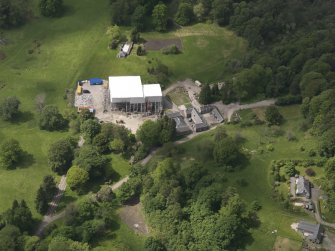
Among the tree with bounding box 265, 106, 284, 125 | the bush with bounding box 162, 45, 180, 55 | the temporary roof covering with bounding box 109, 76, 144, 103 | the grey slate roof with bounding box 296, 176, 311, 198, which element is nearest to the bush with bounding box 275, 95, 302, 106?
the tree with bounding box 265, 106, 284, 125

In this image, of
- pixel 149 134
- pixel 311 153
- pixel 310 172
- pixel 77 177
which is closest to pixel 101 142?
pixel 149 134

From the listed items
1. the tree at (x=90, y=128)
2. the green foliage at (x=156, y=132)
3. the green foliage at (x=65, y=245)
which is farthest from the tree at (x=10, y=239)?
the green foliage at (x=156, y=132)

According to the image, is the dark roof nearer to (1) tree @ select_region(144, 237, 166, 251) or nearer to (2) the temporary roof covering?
(1) tree @ select_region(144, 237, 166, 251)

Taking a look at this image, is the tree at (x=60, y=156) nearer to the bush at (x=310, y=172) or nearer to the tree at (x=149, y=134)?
the tree at (x=149, y=134)

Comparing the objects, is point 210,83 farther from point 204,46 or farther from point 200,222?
point 200,222

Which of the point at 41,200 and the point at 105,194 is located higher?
the point at 41,200

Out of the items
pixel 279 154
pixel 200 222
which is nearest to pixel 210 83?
pixel 279 154

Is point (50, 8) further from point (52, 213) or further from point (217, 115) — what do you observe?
point (52, 213)
